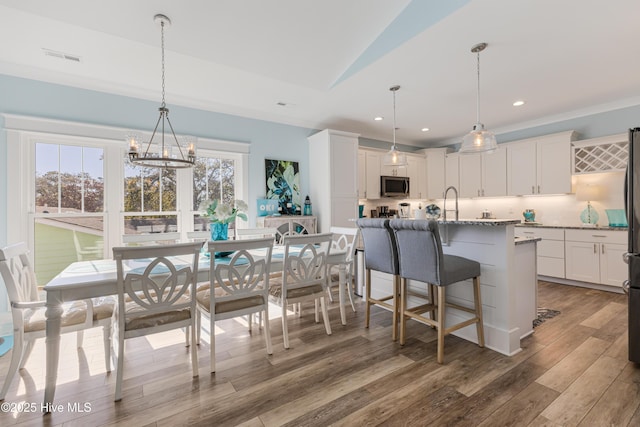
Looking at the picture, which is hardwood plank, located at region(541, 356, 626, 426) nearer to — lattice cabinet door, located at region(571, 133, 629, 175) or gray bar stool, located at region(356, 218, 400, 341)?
gray bar stool, located at region(356, 218, 400, 341)

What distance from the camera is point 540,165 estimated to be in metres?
4.76

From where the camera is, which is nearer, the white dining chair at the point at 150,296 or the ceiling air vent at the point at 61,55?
the white dining chair at the point at 150,296

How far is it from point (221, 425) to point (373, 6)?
326cm

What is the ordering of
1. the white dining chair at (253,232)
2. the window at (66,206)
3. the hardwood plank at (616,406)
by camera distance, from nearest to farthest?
the hardwood plank at (616,406), the window at (66,206), the white dining chair at (253,232)

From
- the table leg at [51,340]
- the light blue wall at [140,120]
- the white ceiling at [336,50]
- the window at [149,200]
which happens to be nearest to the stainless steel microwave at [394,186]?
the light blue wall at [140,120]

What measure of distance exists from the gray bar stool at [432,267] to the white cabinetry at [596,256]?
2848 mm

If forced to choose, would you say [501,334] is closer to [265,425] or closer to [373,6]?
[265,425]

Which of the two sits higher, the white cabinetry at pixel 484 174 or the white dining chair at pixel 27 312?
the white cabinetry at pixel 484 174

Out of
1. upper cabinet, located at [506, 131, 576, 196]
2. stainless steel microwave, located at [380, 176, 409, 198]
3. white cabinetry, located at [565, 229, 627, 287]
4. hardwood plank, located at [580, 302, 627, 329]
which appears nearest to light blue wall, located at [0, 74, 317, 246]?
stainless steel microwave, located at [380, 176, 409, 198]

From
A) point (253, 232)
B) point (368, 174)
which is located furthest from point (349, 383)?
point (368, 174)

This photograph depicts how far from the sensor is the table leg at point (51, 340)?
168 cm

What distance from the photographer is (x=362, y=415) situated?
1.64 meters

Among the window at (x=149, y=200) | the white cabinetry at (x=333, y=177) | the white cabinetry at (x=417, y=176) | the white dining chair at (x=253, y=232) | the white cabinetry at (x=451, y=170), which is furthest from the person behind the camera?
the white cabinetry at (x=417, y=176)

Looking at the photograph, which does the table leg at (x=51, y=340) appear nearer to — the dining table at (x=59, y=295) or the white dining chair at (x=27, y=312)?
the dining table at (x=59, y=295)
